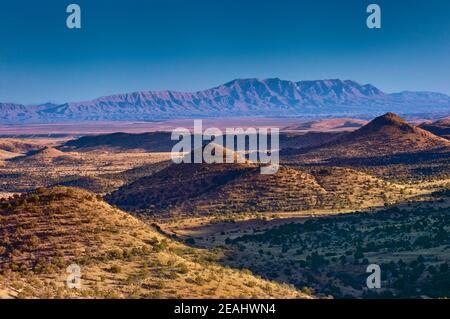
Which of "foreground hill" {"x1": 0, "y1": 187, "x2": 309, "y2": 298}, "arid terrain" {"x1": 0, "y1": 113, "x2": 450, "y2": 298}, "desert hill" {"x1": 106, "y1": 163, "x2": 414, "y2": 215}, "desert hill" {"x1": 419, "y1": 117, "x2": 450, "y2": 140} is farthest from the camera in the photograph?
"desert hill" {"x1": 419, "y1": 117, "x2": 450, "y2": 140}

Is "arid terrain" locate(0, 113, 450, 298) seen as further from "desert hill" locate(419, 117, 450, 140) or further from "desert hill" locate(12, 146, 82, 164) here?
"desert hill" locate(12, 146, 82, 164)

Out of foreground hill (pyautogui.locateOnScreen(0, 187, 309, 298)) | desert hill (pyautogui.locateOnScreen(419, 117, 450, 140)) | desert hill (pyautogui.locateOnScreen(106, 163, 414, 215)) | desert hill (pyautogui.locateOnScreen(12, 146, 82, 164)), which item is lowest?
desert hill (pyautogui.locateOnScreen(12, 146, 82, 164))

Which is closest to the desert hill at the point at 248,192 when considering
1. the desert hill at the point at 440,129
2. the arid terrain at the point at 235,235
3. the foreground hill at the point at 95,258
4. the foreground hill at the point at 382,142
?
the arid terrain at the point at 235,235

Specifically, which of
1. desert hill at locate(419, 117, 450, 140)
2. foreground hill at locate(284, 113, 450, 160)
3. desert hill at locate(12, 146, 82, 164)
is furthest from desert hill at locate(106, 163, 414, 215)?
desert hill at locate(12, 146, 82, 164)

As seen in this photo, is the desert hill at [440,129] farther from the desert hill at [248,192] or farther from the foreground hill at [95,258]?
the foreground hill at [95,258]

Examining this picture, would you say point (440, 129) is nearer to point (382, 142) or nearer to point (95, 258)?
point (382, 142)

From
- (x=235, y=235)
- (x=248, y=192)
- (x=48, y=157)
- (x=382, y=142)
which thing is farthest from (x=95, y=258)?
(x=48, y=157)
